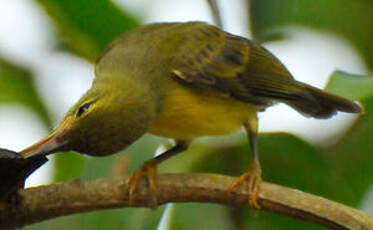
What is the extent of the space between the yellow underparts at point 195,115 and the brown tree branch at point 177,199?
415mm

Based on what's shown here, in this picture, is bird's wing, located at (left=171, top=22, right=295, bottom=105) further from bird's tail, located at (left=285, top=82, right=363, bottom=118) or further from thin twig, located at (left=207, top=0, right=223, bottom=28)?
thin twig, located at (left=207, top=0, right=223, bottom=28)

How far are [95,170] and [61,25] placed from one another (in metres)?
0.73

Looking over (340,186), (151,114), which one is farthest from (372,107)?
(151,114)

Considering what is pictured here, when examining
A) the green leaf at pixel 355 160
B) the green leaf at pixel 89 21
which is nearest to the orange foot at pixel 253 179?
the green leaf at pixel 355 160

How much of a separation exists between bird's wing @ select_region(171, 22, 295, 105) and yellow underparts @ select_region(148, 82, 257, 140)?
4cm

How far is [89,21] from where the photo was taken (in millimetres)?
3150

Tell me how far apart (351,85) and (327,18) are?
1.89 ft

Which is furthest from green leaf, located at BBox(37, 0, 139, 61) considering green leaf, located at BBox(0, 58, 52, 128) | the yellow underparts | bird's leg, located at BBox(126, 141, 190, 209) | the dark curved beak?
the dark curved beak

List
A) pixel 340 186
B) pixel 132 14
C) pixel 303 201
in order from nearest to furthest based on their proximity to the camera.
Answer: pixel 303 201 < pixel 340 186 < pixel 132 14

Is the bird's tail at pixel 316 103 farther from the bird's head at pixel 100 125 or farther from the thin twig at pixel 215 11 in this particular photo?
the bird's head at pixel 100 125

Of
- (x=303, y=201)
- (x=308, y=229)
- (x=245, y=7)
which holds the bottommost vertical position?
(x=308, y=229)

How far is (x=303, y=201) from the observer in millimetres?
2535

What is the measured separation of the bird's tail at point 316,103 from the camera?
3.44 m

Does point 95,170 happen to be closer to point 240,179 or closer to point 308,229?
point 240,179
